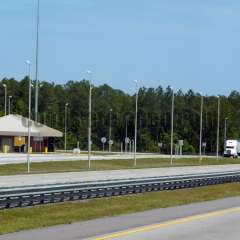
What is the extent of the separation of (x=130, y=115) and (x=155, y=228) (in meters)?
160

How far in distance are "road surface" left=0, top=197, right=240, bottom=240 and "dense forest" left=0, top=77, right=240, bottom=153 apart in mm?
136470

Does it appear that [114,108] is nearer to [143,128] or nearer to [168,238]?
[143,128]

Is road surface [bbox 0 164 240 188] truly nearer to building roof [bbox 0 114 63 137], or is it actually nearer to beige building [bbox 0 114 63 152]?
building roof [bbox 0 114 63 137]

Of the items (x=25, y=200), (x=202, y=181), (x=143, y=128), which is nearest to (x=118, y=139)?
(x=143, y=128)

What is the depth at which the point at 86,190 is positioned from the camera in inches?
1094

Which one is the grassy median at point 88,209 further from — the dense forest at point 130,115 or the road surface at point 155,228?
the dense forest at point 130,115

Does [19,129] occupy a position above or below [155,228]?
above

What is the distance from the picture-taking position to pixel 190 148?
524 ft

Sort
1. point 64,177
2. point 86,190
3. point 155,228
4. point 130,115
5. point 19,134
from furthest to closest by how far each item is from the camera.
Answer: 1. point 130,115
2. point 19,134
3. point 64,177
4. point 86,190
5. point 155,228

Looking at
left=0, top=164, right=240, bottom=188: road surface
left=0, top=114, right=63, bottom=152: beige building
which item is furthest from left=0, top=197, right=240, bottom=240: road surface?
left=0, top=114, right=63, bottom=152: beige building

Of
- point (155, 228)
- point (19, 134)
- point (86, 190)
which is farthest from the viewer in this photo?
point (19, 134)

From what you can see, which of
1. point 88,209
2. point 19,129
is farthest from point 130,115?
point 88,209

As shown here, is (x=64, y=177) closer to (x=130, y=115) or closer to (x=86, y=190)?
(x=86, y=190)

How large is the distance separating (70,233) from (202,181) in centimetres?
2586
